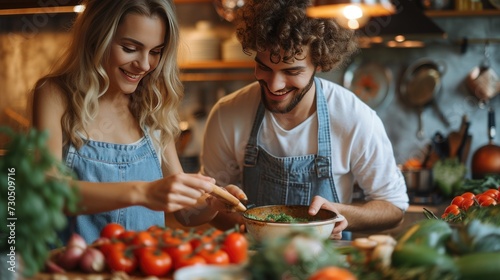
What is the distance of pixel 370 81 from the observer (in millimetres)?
6039

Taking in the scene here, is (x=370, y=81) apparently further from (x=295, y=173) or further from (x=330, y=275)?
(x=330, y=275)

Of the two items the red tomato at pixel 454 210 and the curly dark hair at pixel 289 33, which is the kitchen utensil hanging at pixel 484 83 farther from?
the red tomato at pixel 454 210

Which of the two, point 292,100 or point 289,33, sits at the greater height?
point 289,33

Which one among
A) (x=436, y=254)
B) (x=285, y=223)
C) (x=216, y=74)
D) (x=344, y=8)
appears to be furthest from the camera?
(x=216, y=74)

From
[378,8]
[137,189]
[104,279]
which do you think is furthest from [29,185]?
[378,8]

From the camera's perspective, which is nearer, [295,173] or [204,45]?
[295,173]

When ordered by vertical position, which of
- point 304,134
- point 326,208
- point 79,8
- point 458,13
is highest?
point 458,13

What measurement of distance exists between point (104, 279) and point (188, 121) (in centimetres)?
464

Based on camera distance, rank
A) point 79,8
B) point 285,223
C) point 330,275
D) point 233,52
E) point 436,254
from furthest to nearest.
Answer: point 233,52, point 79,8, point 285,223, point 436,254, point 330,275

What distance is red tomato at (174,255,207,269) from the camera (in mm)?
1763

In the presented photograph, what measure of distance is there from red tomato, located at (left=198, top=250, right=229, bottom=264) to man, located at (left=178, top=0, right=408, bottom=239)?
124 cm

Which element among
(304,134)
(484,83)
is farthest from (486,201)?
(484,83)

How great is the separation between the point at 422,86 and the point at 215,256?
448 centimetres

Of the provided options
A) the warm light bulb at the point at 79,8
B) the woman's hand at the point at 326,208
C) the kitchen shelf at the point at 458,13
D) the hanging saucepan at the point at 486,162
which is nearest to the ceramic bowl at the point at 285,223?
the woman's hand at the point at 326,208
